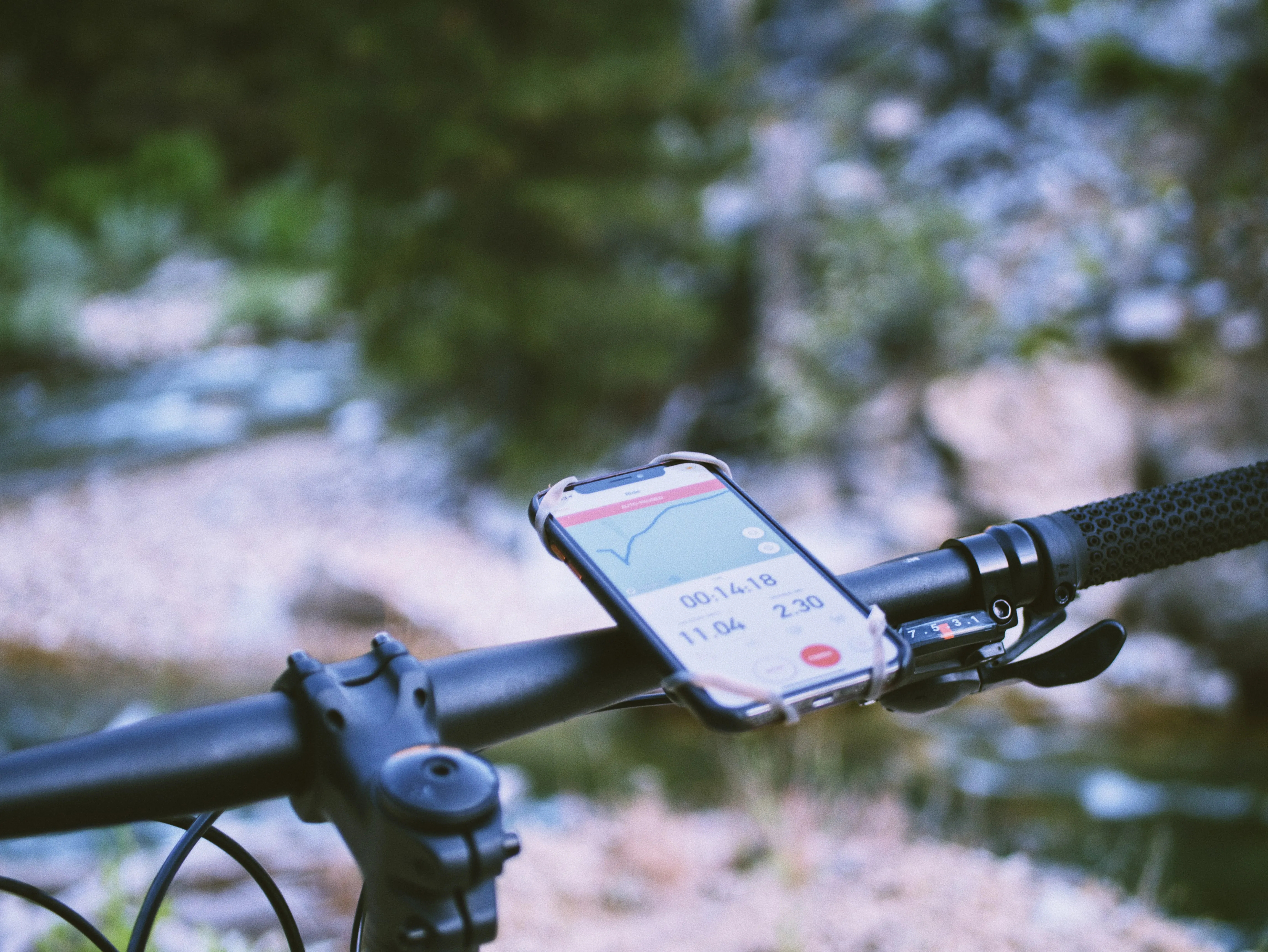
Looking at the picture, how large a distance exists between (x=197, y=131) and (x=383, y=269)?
3.79 metres

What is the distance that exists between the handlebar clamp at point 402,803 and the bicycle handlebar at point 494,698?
0.02 m

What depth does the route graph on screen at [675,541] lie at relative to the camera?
50cm

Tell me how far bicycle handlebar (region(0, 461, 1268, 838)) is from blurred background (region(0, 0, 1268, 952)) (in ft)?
3.82

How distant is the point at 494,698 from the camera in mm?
456

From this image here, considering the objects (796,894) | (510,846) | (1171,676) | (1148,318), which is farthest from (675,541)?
(1148,318)

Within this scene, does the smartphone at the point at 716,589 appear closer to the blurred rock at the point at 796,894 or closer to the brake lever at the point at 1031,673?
the brake lever at the point at 1031,673

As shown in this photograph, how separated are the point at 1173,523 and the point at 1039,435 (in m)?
3.24

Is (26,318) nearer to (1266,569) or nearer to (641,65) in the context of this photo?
(641,65)

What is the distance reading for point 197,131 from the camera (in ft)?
23.1

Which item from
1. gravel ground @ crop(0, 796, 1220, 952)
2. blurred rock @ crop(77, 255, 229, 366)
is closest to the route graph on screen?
gravel ground @ crop(0, 796, 1220, 952)

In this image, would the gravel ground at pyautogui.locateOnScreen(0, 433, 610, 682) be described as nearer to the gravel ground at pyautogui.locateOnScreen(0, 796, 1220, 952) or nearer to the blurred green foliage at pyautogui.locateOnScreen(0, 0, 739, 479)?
the blurred green foliage at pyautogui.locateOnScreen(0, 0, 739, 479)

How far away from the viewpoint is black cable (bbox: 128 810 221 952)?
→ 1.46ft

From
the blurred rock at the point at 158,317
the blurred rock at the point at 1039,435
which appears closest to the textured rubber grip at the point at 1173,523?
the blurred rock at the point at 1039,435

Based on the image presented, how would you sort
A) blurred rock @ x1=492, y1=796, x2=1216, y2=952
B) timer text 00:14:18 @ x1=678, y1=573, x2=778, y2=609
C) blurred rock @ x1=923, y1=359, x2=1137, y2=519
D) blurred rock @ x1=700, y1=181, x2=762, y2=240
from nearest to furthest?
timer text 00:14:18 @ x1=678, y1=573, x2=778, y2=609, blurred rock @ x1=492, y1=796, x2=1216, y2=952, blurred rock @ x1=923, y1=359, x2=1137, y2=519, blurred rock @ x1=700, y1=181, x2=762, y2=240
